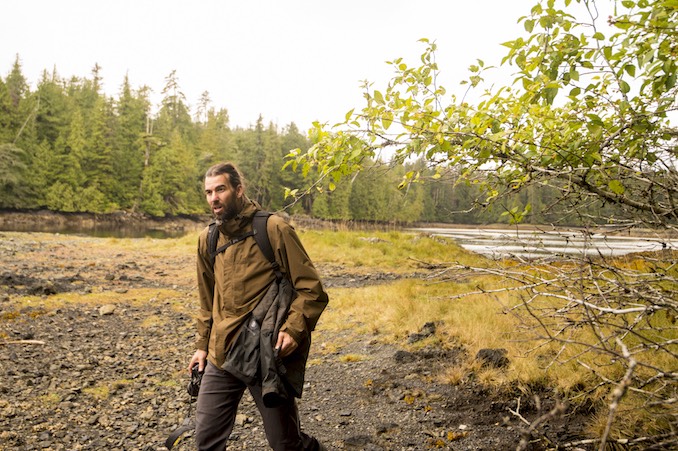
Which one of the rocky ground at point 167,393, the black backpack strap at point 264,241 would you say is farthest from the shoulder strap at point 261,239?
the rocky ground at point 167,393

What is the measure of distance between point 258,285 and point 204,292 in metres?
0.68

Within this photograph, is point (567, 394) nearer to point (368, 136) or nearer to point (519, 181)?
point (519, 181)

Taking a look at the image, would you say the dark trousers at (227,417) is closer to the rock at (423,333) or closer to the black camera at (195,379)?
the black camera at (195,379)

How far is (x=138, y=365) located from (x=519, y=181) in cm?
621

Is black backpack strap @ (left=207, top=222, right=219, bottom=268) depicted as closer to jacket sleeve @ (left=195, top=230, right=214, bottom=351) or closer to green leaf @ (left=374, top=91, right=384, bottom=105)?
jacket sleeve @ (left=195, top=230, right=214, bottom=351)

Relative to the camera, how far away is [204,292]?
3.55 metres

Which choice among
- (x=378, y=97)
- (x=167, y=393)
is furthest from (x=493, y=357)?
(x=167, y=393)

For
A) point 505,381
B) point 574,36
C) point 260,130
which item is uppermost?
point 260,130

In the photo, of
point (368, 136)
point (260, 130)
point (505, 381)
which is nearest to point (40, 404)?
point (368, 136)

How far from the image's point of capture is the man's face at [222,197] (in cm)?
319

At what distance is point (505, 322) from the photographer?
20.7ft

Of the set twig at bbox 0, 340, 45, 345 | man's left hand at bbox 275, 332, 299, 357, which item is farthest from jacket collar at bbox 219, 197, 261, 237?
twig at bbox 0, 340, 45, 345

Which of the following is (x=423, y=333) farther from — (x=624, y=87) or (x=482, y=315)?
(x=624, y=87)

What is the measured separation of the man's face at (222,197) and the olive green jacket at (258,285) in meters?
0.07
